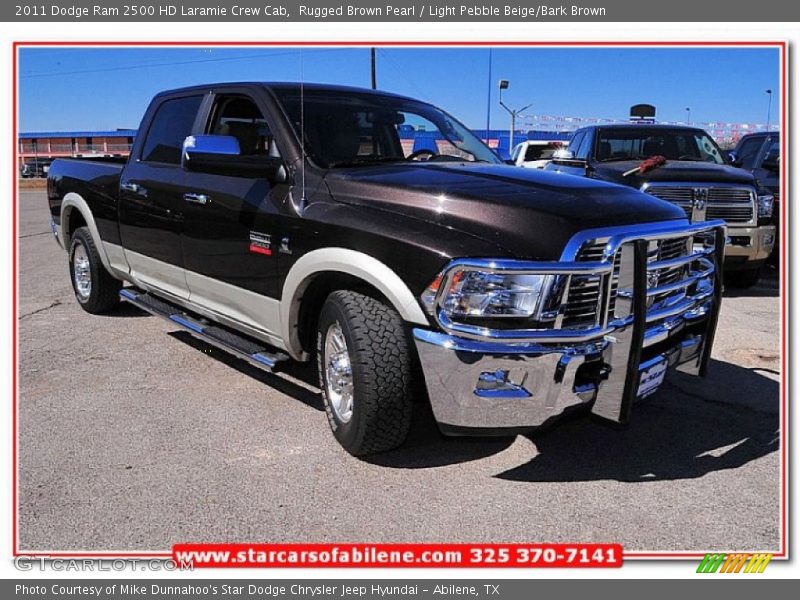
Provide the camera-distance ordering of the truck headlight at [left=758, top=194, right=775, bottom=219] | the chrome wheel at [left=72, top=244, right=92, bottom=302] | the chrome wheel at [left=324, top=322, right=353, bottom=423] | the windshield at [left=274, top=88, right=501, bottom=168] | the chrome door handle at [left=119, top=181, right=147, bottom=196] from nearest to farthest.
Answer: the chrome wheel at [left=324, top=322, right=353, bottom=423] < the windshield at [left=274, top=88, right=501, bottom=168] < the chrome door handle at [left=119, top=181, right=147, bottom=196] < the chrome wheel at [left=72, top=244, right=92, bottom=302] < the truck headlight at [left=758, top=194, right=775, bottom=219]

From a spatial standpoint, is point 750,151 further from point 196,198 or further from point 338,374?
point 338,374

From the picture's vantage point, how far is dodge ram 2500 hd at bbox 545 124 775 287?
7648 millimetres

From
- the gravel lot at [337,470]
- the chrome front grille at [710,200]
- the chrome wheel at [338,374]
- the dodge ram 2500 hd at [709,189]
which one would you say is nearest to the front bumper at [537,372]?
the gravel lot at [337,470]

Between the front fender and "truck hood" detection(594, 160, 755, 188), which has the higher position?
"truck hood" detection(594, 160, 755, 188)

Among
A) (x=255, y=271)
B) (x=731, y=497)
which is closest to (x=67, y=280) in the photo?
(x=255, y=271)

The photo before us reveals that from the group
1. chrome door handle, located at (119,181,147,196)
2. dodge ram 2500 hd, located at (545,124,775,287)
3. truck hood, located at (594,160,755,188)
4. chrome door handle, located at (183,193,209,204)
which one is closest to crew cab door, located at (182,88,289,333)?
chrome door handle, located at (183,193,209,204)

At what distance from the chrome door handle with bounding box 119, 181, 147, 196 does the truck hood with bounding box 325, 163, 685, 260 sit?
6.98 ft

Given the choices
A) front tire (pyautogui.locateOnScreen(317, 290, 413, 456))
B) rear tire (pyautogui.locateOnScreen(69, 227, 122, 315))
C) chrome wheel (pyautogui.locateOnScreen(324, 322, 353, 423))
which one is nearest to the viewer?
front tire (pyautogui.locateOnScreen(317, 290, 413, 456))

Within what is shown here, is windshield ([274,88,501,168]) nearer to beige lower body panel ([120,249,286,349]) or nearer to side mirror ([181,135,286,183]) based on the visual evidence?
side mirror ([181,135,286,183])

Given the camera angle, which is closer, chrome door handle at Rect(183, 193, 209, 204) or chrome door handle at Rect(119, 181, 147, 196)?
chrome door handle at Rect(183, 193, 209, 204)

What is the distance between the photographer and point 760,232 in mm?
7859

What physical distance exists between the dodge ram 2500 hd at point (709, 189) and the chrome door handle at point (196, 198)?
3.67 m

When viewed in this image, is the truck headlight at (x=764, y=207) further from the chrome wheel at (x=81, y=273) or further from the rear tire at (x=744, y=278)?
the chrome wheel at (x=81, y=273)

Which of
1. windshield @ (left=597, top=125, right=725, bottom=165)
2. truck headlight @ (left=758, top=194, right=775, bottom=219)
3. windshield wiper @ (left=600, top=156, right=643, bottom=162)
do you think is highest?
windshield @ (left=597, top=125, right=725, bottom=165)
